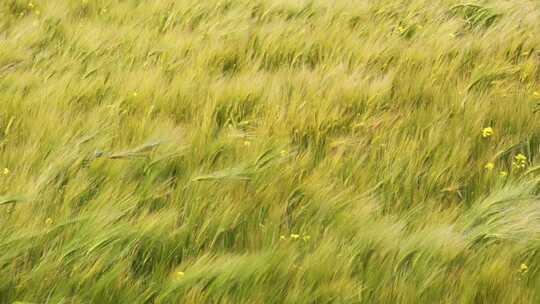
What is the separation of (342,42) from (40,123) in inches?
49.6

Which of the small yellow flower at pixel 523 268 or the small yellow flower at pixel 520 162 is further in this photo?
the small yellow flower at pixel 520 162

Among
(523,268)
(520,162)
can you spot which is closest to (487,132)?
(520,162)

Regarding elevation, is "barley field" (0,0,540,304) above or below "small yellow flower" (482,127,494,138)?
below

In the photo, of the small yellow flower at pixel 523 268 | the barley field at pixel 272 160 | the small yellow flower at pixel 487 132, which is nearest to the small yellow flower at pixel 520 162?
the barley field at pixel 272 160

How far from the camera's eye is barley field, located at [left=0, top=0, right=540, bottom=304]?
55.9 inches

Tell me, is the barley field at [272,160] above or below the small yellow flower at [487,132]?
below

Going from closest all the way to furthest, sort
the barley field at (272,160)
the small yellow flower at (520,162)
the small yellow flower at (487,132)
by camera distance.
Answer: the barley field at (272,160)
the small yellow flower at (520,162)
the small yellow flower at (487,132)

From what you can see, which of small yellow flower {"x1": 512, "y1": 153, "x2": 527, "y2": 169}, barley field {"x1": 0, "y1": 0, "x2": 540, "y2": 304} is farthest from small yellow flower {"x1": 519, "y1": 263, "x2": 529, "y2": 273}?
small yellow flower {"x1": 512, "y1": 153, "x2": 527, "y2": 169}

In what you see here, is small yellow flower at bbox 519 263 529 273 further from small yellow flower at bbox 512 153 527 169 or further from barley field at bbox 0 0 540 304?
small yellow flower at bbox 512 153 527 169

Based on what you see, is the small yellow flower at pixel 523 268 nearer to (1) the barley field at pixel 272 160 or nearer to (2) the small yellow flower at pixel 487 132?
(1) the barley field at pixel 272 160

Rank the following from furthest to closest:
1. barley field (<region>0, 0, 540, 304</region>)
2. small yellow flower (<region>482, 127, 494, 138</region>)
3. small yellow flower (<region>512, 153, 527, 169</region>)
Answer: small yellow flower (<region>482, 127, 494, 138</region>) < small yellow flower (<region>512, 153, 527, 169</region>) < barley field (<region>0, 0, 540, 304</region>)

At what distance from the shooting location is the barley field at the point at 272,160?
4.66 feet

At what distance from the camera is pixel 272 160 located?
1.84 m

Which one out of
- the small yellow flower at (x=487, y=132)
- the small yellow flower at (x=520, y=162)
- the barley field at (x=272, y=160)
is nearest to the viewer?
the barley field at (x=272, y=160)
